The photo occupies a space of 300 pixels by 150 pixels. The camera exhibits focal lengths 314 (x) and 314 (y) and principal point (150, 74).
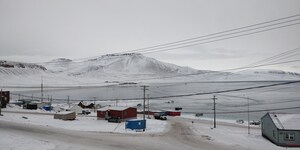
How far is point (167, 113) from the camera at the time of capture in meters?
90.6

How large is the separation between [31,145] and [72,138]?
6.86 meters

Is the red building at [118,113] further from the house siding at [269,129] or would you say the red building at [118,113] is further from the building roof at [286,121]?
the building roof at [286,121]

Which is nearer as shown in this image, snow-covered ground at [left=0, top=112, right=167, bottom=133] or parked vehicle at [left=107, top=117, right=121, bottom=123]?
snow-covered ground at [left=0, top=112, right=167, bottom=133]

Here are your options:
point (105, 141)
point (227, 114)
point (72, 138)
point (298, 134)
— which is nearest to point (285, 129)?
point (298, 134)

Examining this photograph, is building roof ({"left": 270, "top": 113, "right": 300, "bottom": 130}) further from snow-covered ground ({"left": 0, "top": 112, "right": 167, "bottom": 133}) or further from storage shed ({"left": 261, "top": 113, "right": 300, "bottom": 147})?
snow-covered ground ({"left": 0, "top": 112, "right": 167, "bottom": 133})

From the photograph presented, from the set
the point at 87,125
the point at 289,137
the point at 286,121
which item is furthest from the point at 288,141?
the point at 87,125

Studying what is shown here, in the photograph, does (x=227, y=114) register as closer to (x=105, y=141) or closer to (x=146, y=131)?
(x=146, y=131)

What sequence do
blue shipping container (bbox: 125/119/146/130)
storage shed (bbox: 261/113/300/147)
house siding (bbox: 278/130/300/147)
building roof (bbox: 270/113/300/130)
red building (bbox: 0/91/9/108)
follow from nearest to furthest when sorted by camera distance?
house siding (bbox: 278/130/300/147) → storage shed (bbox: 261/113/300/147) → building roof (bbox: 270/113/300/130) → blue shipping container (bbox: 125/119/146/130) → red building (bbox: 0/91/9/108)

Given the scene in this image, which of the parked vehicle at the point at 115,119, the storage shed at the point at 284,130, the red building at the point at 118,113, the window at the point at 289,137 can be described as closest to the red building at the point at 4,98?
the red building at the point at 118,113

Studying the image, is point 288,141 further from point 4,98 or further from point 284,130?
point 4,98

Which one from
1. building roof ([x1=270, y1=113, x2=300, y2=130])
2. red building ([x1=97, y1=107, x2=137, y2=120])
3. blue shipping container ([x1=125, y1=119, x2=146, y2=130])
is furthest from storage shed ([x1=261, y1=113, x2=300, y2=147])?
red building ([x1=97, y1=107, x2=137, y2=120])

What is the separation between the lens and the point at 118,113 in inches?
2406

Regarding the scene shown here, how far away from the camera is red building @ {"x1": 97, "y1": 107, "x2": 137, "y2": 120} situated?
6112 cm

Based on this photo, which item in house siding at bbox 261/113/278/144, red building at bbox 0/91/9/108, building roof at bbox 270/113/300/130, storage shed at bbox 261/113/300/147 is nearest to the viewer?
storage shed at bbox 261/113/300/147
